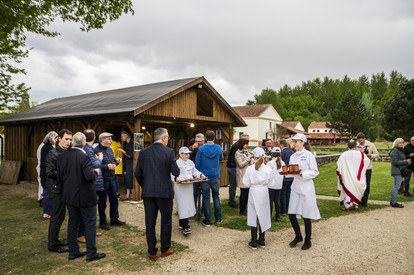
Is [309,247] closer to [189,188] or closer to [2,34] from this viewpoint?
[189,188]

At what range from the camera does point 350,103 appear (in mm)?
48938

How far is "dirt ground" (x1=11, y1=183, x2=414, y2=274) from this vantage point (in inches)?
151

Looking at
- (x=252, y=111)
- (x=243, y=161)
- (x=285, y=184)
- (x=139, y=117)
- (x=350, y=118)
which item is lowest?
(x=285, y=184)

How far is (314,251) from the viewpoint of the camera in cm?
443

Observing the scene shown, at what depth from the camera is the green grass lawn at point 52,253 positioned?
385 cm

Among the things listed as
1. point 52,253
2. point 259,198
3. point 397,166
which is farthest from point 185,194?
point 397,166

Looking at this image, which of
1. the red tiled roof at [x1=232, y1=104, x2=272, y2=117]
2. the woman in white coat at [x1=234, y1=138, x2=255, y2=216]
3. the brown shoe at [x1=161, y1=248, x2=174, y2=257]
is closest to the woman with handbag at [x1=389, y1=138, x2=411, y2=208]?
the woman in white coat at [x1=234, y1=138, x2=255, y2=216]

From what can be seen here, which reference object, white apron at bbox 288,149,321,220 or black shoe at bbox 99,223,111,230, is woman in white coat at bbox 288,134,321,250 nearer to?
white apron at bbox 288,149,321,220

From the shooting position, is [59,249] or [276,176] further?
[276,176]

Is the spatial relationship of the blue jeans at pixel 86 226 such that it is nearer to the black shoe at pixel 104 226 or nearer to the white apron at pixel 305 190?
the black shoe at pixel 104 226

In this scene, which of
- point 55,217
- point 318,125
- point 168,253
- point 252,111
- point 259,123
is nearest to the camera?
point 168,253

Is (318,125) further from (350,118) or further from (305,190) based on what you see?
(305,190)

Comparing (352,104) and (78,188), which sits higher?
(352,104)

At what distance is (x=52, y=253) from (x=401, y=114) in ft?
144
